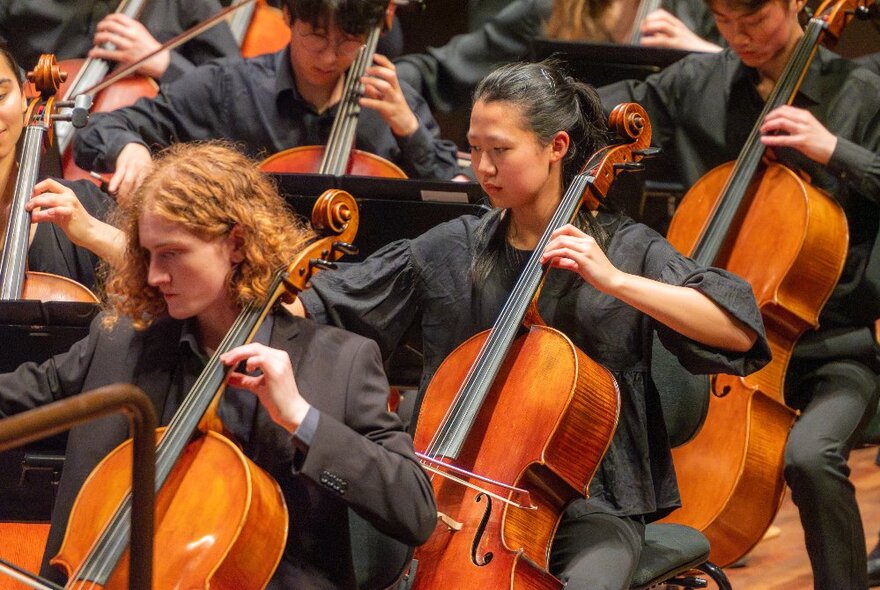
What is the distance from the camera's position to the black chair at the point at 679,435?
1972mm

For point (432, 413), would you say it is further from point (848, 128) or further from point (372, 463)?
point (848, 128)

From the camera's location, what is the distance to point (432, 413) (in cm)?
186

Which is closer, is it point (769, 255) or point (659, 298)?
point (659, 298)

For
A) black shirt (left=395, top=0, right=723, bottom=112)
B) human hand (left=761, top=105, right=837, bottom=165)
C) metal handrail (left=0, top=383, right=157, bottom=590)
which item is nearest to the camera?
metal handrail (left=0, top=383, right=157, bottom=590)

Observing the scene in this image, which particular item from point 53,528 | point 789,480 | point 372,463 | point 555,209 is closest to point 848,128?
point 789,480

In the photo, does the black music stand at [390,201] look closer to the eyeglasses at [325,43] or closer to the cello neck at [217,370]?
the cello neck at [217,370]

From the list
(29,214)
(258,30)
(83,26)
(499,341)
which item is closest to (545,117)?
(499,341)

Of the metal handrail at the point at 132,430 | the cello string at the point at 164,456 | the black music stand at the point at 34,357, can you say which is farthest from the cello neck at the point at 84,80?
the metal handrail at the point at 132,430

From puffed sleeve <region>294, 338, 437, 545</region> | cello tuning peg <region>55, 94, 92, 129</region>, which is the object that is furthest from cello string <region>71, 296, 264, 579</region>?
cello tuning peg <region>55, 94, 92, 129</region>

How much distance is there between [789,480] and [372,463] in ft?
3.57

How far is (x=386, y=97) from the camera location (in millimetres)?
2840

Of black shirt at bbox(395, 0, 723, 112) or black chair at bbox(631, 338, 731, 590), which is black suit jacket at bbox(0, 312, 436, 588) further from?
black shirt at bbox(395, 0, 723, 112)

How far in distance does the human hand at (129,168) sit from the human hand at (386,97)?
1.60ft

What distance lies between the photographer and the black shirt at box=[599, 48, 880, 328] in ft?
8.47
